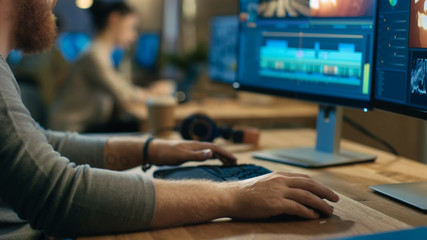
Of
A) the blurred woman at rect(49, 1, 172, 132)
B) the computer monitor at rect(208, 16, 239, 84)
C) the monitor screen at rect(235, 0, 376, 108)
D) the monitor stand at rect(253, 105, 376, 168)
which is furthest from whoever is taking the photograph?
the blurred woman at rect(49, 1, 172, 132)

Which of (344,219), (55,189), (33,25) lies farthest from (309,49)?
(55,189)

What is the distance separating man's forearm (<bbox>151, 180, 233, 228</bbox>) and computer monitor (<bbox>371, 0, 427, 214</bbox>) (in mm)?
393

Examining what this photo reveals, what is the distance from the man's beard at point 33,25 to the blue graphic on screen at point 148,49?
11.1 feet

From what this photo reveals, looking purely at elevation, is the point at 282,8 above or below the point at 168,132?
above

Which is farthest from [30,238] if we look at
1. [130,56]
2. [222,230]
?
[130,56]

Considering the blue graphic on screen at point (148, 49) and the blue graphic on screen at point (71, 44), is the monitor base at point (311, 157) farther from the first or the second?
the blue graphic on screen at point (71, 44)

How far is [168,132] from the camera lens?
1.80m

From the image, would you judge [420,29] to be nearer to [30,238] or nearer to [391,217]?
[391,217]

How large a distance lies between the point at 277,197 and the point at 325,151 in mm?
611

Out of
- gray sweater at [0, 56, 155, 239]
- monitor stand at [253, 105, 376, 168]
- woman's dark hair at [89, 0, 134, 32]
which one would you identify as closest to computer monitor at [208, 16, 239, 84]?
woman's dark hair at [89, 0, 134, 32]

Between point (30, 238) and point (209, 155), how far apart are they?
47 cm

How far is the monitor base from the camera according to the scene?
51.2 inches

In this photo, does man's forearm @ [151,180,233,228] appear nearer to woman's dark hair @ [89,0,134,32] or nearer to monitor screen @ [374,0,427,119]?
monitor screen @ [374,0,427,119]

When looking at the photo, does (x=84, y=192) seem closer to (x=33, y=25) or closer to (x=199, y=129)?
(x=33, y=25)
